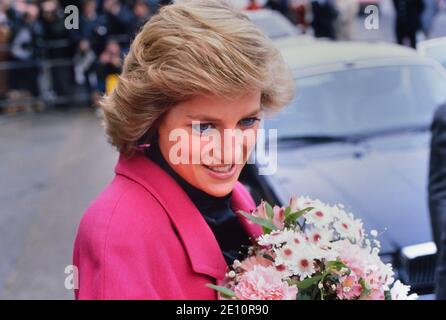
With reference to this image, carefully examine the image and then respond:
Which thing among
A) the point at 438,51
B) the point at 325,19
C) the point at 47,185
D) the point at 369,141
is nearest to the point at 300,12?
the point at 325,19

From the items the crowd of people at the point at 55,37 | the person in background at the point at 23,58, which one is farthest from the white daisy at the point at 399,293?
the person in background at the point at 23,58

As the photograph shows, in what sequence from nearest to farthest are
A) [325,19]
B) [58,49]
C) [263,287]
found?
[263,287] → [325,19] → [58,49]

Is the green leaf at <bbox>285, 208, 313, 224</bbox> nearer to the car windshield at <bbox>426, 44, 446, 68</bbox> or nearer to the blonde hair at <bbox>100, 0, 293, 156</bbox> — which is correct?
the blonde hair at <bbox>100, 0, 293, 156</bbox>

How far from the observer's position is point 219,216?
4.14ft

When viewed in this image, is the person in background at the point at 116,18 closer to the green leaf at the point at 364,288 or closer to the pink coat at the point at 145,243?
the pink coat at the point at 145,243

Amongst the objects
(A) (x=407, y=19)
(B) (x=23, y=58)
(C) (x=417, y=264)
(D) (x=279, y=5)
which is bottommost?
(C) (x=417, y=264)

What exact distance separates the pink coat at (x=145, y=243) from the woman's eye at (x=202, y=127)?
0.35ft

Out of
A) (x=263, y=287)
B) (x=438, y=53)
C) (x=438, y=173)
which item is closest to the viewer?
(x=263, y=287)

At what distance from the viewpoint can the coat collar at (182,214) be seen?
114cm

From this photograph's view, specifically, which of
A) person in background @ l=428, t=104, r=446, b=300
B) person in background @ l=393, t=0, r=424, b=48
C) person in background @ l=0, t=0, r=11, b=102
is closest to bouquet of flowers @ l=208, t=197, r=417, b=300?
person in background @ l=428, t=104, r=446, b=300

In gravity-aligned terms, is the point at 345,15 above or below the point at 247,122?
above

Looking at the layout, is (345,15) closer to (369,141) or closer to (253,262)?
(369,141)

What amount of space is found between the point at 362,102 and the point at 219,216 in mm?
2391

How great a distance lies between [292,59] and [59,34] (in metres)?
3.43
